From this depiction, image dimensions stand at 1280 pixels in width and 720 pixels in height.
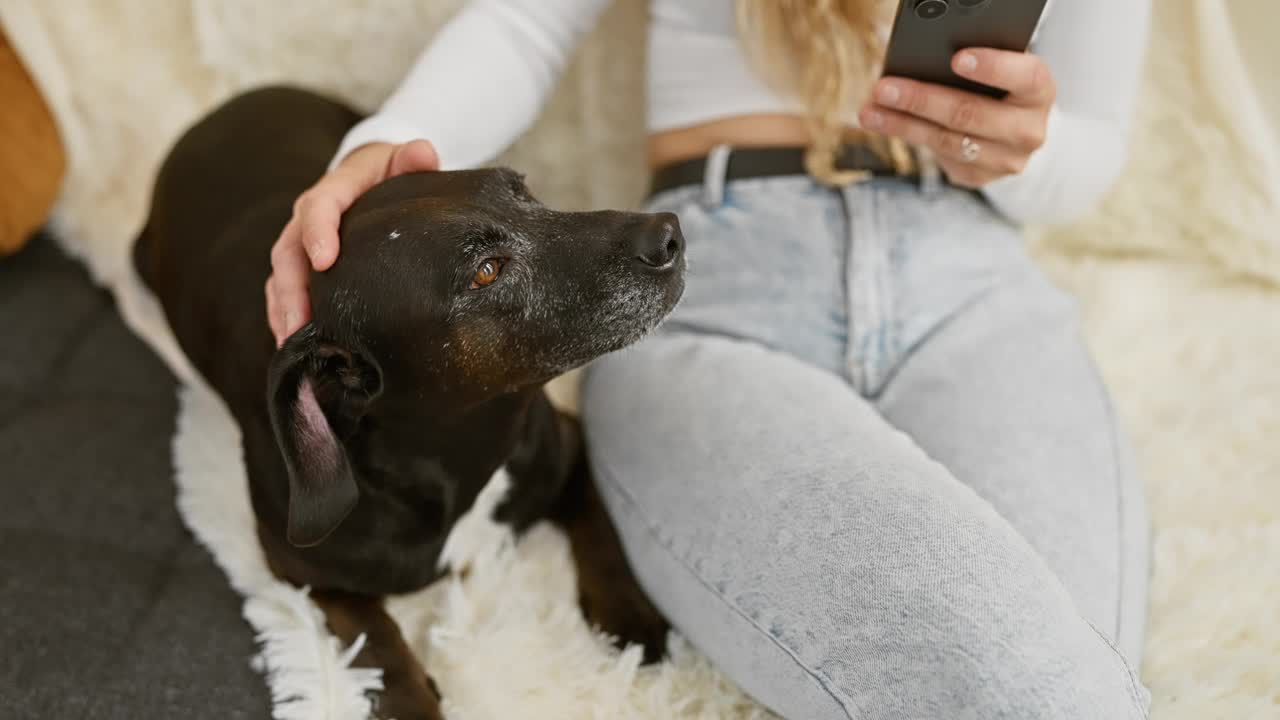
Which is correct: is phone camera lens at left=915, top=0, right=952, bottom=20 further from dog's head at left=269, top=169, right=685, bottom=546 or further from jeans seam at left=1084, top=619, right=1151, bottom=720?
jeans seam at left=1084, top=619, right=1151, bottom=720

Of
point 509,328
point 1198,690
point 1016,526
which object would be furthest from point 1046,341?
point 509,328

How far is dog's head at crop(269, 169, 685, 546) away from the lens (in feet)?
3.95

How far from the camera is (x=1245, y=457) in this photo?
162cm

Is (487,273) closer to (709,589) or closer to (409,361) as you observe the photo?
(409,361)

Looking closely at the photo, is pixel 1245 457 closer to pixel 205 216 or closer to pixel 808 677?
pixel 808 677

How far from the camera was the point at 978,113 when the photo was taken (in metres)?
1.32

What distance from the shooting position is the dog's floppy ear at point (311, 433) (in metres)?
1.19

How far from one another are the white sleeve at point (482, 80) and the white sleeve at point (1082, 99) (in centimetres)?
76

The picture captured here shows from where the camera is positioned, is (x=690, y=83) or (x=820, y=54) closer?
(x=820, y=54)

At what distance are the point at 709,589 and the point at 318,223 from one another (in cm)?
68

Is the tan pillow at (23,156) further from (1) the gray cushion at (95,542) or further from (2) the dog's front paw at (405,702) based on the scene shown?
(2) the dog's front paw at (405,702)

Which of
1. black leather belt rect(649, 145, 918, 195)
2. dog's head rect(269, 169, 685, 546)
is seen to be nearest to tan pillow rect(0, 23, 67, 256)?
dog's head rect(269, 169, 685, 546)

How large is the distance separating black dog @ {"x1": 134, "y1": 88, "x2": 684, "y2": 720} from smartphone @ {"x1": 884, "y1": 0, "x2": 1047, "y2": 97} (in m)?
0.38

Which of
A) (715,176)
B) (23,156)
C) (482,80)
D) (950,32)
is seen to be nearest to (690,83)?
(715,176)
